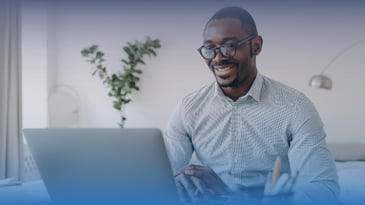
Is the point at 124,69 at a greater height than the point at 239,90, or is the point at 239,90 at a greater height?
the point at 124,69

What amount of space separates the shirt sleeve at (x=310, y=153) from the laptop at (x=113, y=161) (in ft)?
1.01

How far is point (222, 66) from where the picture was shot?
1.00 meters

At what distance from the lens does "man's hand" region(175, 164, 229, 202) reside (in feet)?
2.51

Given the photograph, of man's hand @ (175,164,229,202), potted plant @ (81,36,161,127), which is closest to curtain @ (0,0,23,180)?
potted plant @ (81,36,161,127)

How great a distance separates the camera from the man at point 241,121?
0.92 meters

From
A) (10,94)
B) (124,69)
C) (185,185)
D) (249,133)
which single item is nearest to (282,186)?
(185,185)

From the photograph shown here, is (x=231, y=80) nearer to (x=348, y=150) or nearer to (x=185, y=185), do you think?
(x=185, y=185)

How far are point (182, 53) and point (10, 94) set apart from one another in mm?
1039

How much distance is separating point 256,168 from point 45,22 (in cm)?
219

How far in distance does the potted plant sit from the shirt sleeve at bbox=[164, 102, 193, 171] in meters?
1.74

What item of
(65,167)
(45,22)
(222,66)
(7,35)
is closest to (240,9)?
(222,66)

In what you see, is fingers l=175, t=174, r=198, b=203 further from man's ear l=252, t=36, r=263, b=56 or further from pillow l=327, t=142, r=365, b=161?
pillow l=327, t=142, r=365, b=161

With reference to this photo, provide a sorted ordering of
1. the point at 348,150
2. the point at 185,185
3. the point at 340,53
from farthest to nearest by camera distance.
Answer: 1. the point at 340,53
2. the point at 348,150
3. the point at 185,185

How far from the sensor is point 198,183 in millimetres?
800
